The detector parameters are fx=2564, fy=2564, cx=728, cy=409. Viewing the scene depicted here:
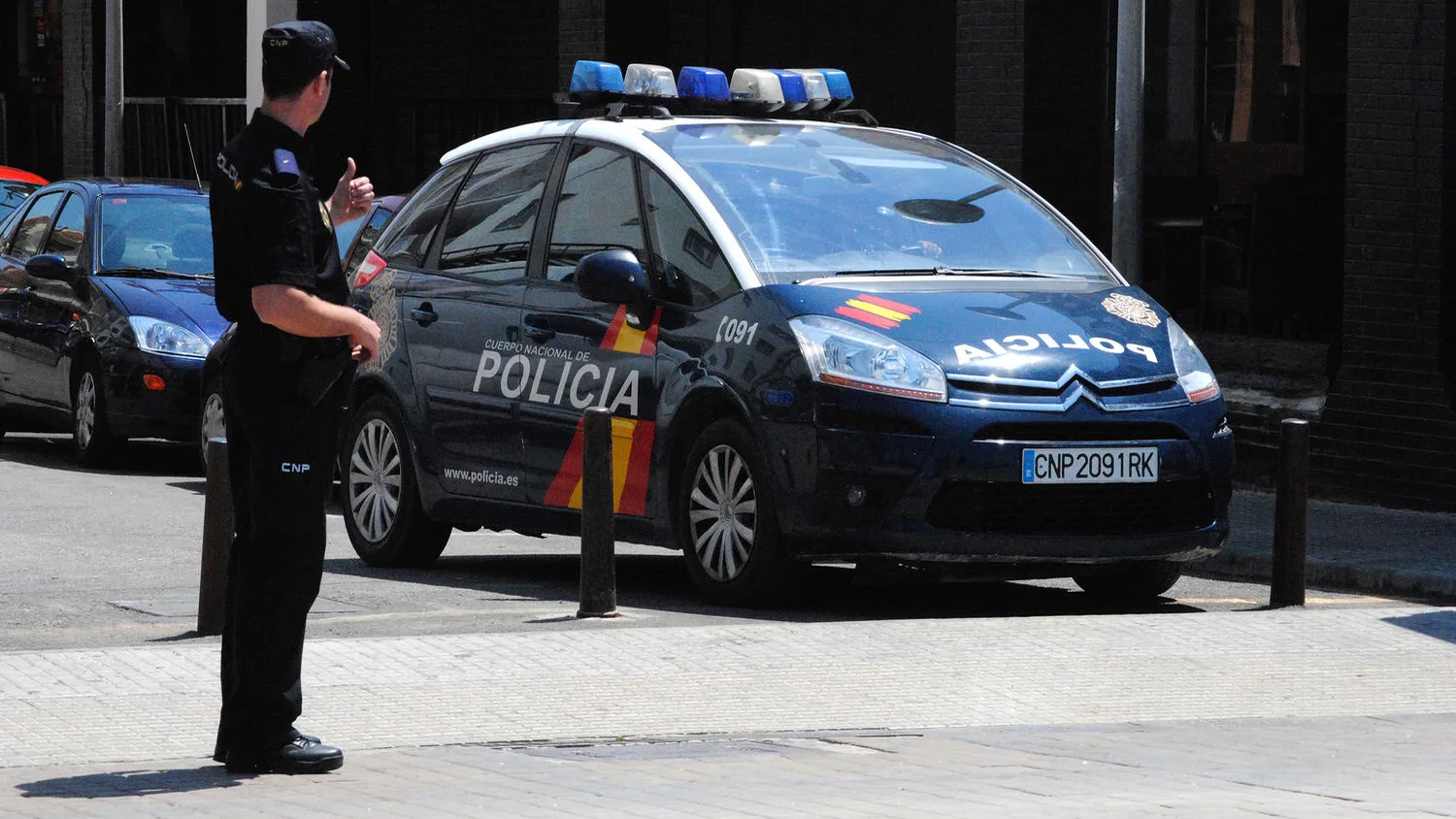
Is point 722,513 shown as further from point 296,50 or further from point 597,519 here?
point 296,50

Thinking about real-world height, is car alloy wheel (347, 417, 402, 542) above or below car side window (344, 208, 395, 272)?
below

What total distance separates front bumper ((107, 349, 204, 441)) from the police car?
3875 millimetres

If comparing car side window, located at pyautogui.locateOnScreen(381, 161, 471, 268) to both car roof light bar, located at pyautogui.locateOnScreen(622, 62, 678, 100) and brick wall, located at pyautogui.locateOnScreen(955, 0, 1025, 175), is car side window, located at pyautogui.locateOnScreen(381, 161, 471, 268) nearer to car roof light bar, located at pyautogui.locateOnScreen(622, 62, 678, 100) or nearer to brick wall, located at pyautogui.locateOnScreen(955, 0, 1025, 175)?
car roof light bar, located at pyautogui.locateOnScreen(622, 62, 678, 100)

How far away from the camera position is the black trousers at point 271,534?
6.13m

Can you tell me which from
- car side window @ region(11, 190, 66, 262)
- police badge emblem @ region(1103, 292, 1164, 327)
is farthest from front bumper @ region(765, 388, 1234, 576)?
car side window @ region(11, 190, 66, 262)

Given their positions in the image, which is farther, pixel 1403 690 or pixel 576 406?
pixel 576 406

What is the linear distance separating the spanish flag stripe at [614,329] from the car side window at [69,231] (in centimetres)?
701

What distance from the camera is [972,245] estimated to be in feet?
32.0

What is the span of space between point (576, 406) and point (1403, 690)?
11.4 feet

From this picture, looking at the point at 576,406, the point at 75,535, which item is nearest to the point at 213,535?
the point at 576,406

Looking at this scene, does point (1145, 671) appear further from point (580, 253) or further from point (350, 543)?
point (350, 543)

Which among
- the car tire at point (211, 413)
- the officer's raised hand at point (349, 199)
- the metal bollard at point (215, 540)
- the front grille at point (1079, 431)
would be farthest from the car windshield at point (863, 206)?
the car tire at point (211, 413)

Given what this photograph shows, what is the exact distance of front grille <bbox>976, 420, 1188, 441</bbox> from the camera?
345 inches

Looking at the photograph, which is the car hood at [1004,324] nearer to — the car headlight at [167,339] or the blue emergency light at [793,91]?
the blue emergency light at [793,91]
